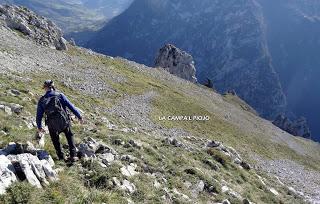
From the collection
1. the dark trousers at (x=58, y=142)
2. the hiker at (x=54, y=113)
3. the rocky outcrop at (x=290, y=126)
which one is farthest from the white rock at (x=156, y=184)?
the rocky outcrop at (x=290, y=126)

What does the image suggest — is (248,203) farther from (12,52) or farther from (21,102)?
(12,52)

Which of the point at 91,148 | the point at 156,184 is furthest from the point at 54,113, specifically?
the point at 156,184

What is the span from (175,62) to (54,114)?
13460 cm

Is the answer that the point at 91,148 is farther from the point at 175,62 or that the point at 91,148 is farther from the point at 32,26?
the point at 175,62

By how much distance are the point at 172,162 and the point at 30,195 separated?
10750mm

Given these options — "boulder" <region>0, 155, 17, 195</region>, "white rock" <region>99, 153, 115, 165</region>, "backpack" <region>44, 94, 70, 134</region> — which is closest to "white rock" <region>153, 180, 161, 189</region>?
"white rock" <region>99, 153, 115, 165</region>

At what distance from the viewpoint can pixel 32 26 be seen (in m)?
84.1

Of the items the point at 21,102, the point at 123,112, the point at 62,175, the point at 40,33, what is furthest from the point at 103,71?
the point at 62,175

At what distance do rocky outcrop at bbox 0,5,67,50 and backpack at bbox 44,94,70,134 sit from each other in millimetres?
66245

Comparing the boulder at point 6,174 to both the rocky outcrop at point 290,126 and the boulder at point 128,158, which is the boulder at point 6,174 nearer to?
the boulder at point 128,158

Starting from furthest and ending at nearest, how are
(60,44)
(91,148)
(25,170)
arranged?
1. (60,44)
2. (91,148)
3. (25,170)

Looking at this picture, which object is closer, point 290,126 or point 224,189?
point 224,189
